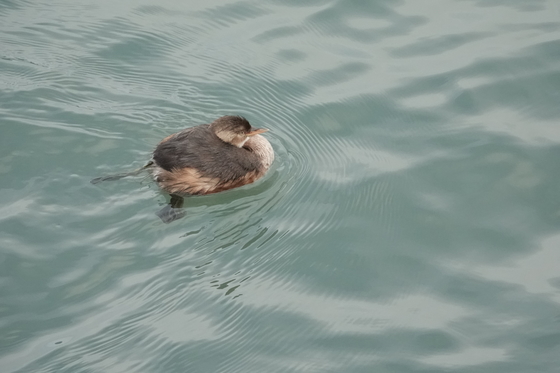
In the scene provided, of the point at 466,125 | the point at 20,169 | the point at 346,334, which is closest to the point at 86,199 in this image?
the point at 20,169

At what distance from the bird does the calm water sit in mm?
121

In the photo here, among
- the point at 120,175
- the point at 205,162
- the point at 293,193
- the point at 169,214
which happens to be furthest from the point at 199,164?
the point at 293,193

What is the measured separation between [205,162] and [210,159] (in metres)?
0.07

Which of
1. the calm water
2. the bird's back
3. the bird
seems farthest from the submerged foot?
Result: the bird's back

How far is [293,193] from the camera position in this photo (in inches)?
241

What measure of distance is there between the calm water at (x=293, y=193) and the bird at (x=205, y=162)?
12 cm

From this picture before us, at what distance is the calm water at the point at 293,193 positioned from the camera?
4.69 m

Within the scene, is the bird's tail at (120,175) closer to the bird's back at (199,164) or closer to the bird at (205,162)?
the bird at (205,162)

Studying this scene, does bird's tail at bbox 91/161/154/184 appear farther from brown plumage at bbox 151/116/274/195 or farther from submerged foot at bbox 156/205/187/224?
submerged foot at bbox 156/205/187/224

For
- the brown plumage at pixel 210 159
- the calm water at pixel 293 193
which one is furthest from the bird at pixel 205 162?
the calm water at pixel 293 193

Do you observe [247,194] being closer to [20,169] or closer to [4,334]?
[20,169]

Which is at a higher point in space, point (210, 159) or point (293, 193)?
point (210, 159)

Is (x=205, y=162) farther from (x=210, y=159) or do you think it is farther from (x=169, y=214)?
(x=169, y=214)

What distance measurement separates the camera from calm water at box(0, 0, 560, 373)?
4691mm
